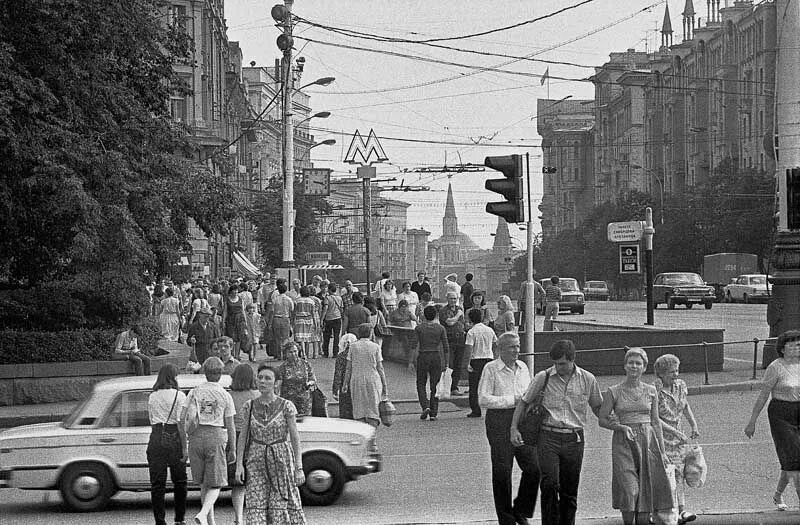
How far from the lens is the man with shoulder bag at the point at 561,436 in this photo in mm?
9398

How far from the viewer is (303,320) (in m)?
27.0

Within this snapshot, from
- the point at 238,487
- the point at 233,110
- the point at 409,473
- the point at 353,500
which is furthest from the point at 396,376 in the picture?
the point at 233,110

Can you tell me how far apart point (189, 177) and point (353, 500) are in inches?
673

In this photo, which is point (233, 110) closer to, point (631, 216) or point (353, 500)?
point (631, 216)

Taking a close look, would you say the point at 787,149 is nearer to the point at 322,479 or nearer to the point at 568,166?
the point at 322,479

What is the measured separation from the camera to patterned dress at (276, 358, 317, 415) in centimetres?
1409

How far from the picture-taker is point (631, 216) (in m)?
94.8

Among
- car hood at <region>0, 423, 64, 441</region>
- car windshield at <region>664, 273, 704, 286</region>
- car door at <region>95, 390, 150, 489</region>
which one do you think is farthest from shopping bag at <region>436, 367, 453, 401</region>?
car windshield at <region>664, 273, 704, 286</region>

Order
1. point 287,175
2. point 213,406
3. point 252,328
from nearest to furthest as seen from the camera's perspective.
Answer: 1. point 213,406
2. point 252,328
3. point 287,175

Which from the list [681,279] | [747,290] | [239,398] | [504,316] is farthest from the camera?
[747,290]

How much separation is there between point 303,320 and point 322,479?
603 inches

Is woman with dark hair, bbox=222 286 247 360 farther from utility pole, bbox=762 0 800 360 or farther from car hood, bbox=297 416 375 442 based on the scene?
car hood, bbox=297 416 375 442

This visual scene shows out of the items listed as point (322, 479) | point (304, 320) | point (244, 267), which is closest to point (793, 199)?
point (322, 479)

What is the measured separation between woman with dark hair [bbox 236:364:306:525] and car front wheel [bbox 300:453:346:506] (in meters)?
2.32
